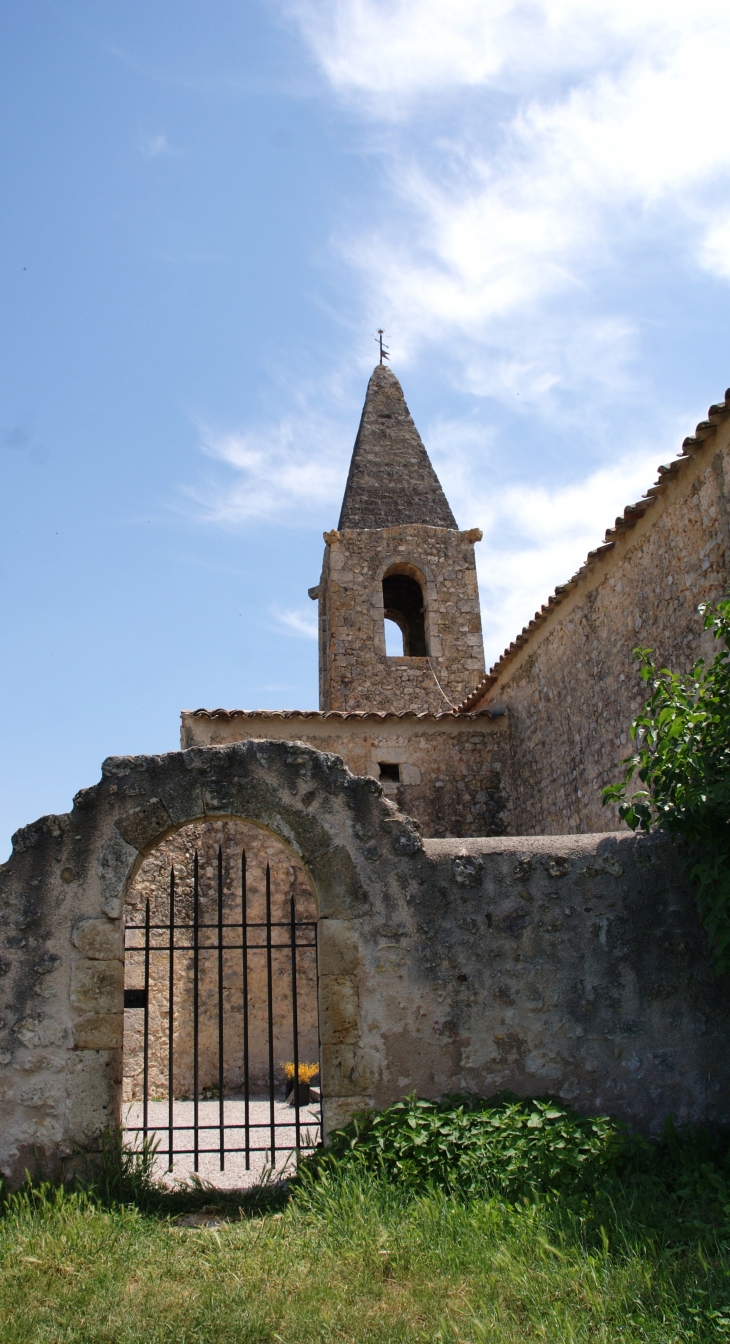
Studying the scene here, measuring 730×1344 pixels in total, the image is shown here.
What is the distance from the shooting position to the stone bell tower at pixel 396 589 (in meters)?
15.9

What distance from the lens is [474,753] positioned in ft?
40.4

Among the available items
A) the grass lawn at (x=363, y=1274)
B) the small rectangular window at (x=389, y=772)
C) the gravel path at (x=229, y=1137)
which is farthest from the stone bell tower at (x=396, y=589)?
the grass lawn at (x=363, y=1274)

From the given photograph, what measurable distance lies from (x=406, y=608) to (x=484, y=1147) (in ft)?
45.8

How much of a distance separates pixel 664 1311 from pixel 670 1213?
88 cm

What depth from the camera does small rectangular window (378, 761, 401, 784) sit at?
12.0 meters

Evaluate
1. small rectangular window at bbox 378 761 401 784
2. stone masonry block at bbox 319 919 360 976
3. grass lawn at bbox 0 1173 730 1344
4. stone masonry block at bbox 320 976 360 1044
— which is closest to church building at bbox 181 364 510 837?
small rectangular window at bbox 378 761 401 784

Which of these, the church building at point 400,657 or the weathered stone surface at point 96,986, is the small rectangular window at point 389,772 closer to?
the church building at point 400,657

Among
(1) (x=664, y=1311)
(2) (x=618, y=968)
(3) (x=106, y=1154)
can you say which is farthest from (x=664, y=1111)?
(3) (x=106, y=1154)

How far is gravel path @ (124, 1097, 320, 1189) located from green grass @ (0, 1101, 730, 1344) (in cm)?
56

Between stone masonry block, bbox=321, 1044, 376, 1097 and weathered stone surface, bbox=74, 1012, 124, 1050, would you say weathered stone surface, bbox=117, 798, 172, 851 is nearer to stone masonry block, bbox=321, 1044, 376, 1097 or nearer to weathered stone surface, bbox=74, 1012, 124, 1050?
weathered stone surface, bbox=74, 1012, 124, 1050

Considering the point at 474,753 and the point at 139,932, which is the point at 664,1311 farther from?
the point at 474,753

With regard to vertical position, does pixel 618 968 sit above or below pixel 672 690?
below

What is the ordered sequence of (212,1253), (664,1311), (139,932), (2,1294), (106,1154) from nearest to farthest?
(664,1311), (2,1294), (212,1253), (106,1154), (139,932)

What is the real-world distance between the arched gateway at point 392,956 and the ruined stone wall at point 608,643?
268 cm
